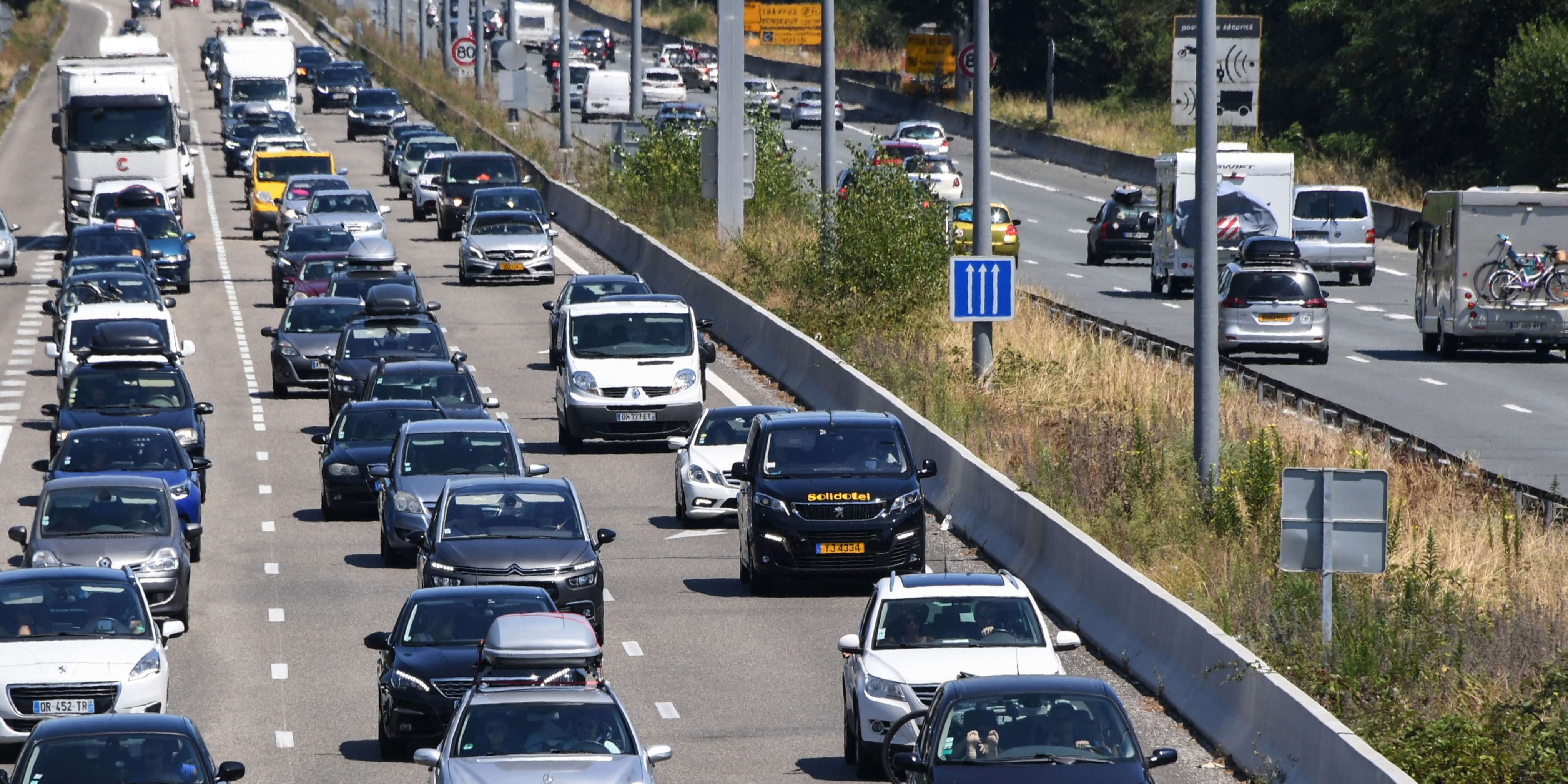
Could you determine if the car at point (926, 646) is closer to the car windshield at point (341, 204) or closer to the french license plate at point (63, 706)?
the french license plate at point (63, 706)

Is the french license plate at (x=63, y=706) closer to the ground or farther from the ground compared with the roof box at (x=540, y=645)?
closer to the ground

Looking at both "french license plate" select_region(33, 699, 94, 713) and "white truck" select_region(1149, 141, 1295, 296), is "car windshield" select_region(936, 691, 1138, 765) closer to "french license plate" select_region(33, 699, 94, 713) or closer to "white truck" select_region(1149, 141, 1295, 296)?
"french license plate" select_region(33, 699, 94, 713)

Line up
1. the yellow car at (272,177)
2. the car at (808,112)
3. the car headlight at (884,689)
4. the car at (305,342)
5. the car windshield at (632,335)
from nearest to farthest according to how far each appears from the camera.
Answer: the car headlight at (884,689)
the car windshield at (632,335)
the car at (305,342)
the yellow car at (272,177)
the car at (808,112)

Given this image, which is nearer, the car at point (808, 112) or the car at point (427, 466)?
the car at point (427, 466)

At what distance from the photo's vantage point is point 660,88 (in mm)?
100875

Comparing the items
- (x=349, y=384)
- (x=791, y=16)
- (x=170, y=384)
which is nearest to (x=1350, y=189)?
(x=349, y=384)

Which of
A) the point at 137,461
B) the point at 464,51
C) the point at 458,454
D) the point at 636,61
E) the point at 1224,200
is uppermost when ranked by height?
the point at 464,51

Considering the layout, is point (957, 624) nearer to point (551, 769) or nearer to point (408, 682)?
point (551, 769)

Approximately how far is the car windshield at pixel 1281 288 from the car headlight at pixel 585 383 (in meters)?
12.8

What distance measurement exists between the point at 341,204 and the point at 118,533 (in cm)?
3026

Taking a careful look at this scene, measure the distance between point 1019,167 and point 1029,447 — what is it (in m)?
54.1

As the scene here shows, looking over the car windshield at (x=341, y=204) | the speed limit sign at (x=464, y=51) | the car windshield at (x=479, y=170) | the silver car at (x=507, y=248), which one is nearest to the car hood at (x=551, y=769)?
the silver car at (x=507, y=248)

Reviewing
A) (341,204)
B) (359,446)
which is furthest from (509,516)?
(341,204)

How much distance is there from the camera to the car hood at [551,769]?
1372 centimetres
